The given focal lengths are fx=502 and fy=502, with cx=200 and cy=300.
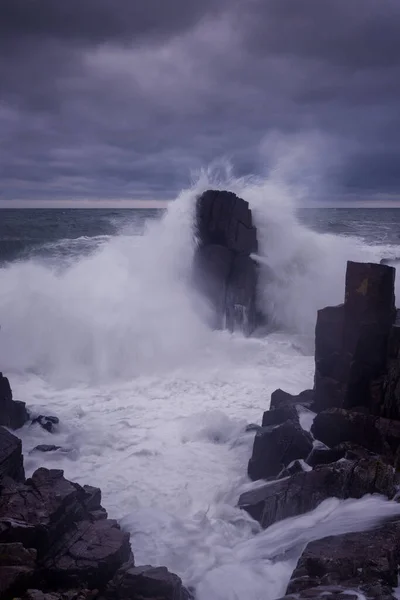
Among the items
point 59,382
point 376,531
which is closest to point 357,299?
point 376,531

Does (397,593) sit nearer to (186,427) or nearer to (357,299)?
(357,299)

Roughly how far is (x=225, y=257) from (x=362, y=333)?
7544 millimetres

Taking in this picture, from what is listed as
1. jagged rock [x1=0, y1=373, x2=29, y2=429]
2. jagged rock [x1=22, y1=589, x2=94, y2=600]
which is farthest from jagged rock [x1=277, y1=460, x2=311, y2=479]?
jagged rock [x1=0, y1=373, x2=29, y2=429]

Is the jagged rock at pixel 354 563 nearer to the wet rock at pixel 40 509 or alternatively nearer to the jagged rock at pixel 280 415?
the wet rock at pixel 40 509

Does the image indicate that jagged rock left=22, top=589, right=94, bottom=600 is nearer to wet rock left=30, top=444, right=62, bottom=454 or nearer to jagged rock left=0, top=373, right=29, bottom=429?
wet rock left=30, top=444, right=62, bottom=454

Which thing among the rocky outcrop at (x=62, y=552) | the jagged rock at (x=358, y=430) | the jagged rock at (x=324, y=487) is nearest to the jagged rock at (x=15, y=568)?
the rocky outcrop at (x=62, y=552)

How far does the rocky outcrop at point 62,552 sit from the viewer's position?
4.23 metres

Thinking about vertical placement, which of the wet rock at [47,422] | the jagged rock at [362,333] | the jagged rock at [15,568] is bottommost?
the wet rock at [47,422]

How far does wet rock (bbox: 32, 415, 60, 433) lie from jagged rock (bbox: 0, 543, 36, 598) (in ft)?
13.7

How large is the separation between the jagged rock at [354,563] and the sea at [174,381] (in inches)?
15.0

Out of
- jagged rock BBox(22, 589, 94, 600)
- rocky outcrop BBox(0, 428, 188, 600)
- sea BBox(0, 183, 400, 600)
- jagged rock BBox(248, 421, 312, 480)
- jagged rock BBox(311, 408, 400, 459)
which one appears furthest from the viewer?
jagged rock BBox(248, 421, 312, 480)

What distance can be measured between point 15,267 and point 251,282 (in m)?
9.02

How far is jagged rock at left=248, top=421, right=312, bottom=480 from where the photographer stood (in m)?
6.84

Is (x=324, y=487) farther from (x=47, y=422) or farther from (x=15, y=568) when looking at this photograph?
(x=47, y=422)
